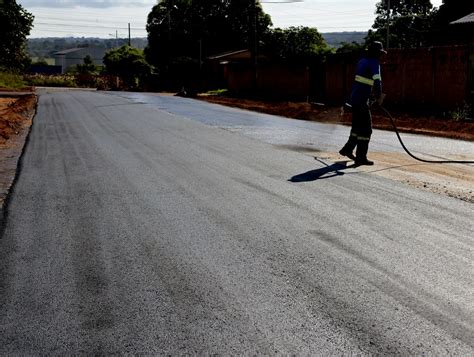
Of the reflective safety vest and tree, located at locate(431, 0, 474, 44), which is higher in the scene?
tree, located at locate(431, 0, 474, 44)

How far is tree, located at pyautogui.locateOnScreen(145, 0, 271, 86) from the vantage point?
77.7m

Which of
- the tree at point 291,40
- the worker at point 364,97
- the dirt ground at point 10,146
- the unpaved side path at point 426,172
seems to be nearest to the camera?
the unpaved side path at point 426,172

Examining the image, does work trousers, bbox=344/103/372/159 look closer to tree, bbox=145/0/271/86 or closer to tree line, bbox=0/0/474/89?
tree line, bbox=0/0/474/89

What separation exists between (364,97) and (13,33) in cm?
3713

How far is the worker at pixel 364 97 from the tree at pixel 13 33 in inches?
1438

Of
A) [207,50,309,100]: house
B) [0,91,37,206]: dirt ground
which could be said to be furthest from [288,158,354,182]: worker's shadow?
[207,50,309,100]: house

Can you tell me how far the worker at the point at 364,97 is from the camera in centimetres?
1088

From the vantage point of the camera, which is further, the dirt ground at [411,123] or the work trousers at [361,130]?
the dirt ground at [411,123]

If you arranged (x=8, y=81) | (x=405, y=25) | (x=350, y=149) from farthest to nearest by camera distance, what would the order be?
1. (x=405, y=25)
2. (x=8, y=81)
3. (x=350, y=149)

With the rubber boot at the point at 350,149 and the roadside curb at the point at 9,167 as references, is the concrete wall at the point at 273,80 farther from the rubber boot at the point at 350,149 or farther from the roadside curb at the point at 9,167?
the rubber boot at the point at 350,149

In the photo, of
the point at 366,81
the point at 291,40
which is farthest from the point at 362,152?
the point at 291,40

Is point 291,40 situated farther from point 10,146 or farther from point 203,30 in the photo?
point 10,146

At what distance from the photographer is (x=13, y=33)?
42625 millimetres

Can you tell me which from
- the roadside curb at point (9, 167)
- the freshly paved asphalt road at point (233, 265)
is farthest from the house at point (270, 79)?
the freshly paved asphalt road at point (233, 265)
